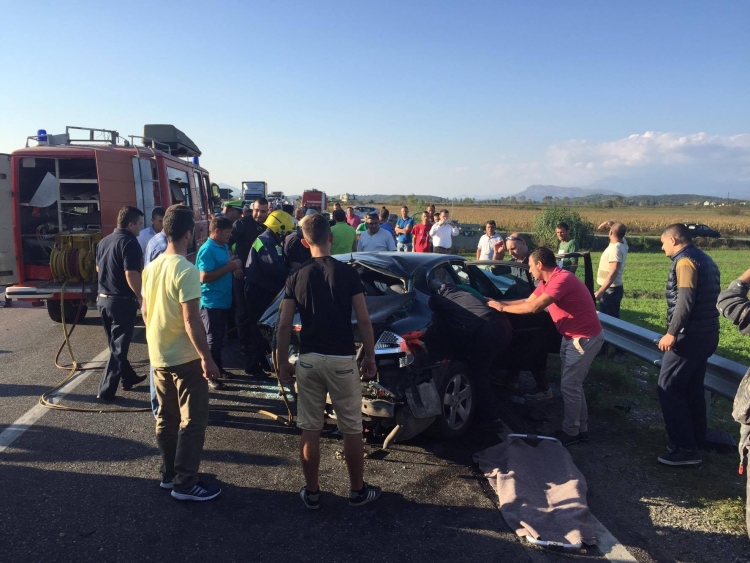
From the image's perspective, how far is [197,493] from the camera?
373cm

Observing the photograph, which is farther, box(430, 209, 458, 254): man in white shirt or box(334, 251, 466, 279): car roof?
box(430, 209, 458, 254): man in white shirt

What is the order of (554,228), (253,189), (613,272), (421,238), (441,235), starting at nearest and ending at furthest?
(613,272) → (441,235) → (421,238) → (554,228) → (253,189)

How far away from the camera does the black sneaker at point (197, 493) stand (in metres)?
3.72

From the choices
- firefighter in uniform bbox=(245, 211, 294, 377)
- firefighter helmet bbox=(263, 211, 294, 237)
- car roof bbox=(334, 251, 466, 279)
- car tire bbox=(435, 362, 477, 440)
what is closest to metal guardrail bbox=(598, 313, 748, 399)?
car tire bbox=(435, 362, 477, 440)

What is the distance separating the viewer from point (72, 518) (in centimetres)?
346

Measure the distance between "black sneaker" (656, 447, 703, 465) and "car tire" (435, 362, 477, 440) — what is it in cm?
154

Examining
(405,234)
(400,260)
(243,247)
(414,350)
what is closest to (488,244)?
(405,234)

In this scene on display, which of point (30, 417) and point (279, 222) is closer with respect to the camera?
point (30, 417)

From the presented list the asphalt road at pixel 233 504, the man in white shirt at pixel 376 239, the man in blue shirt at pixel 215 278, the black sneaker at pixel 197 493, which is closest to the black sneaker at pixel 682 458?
the asphalt road at pixel 233 504

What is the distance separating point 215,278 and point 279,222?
3.81ft

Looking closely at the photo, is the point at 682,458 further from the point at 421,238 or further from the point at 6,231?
the point at 421,238

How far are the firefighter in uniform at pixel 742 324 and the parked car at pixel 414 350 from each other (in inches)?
77.6

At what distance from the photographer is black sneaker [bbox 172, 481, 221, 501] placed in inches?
146

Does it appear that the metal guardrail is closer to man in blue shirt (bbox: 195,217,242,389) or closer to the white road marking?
man in blue shirt (bbox: 195,217,242,389)
